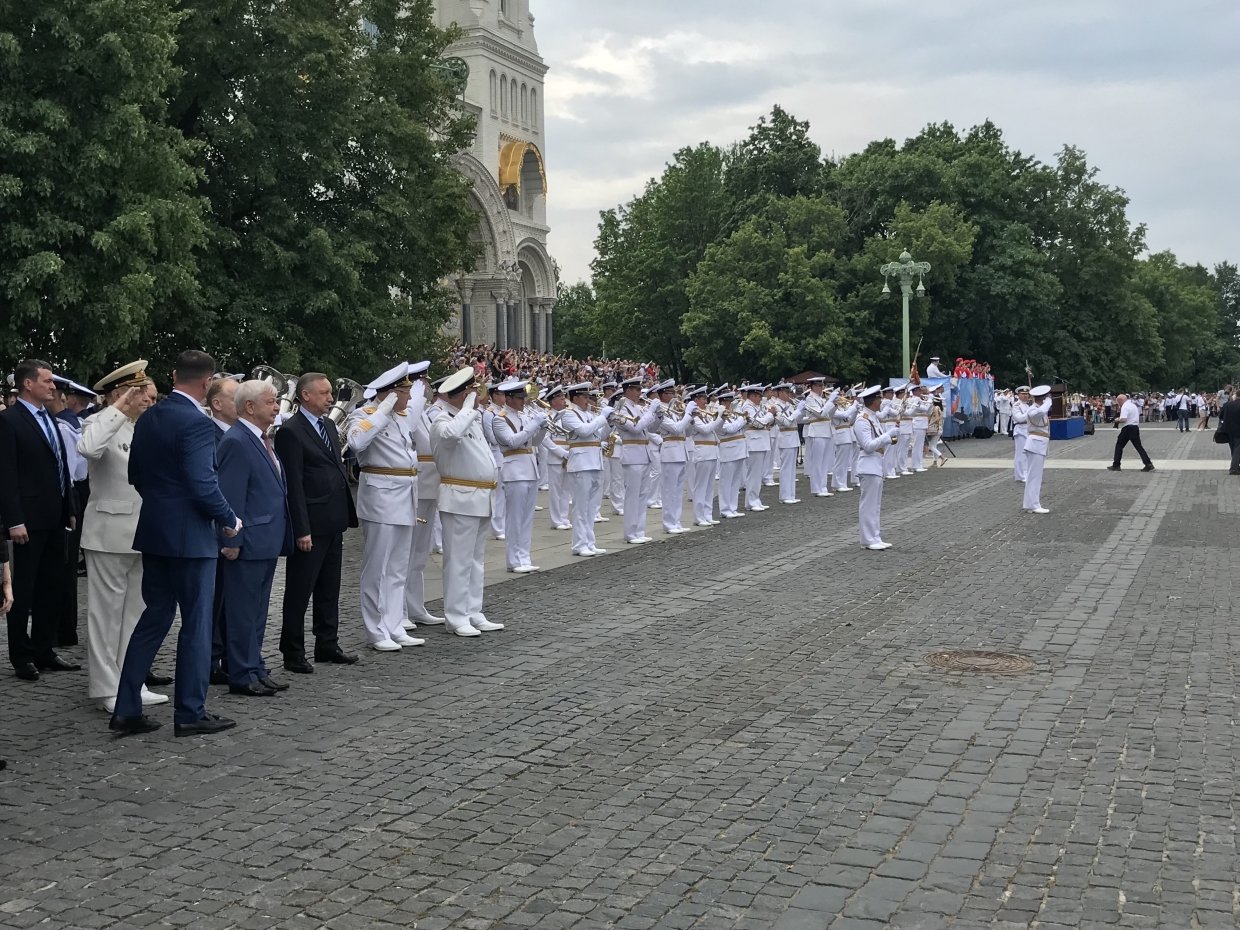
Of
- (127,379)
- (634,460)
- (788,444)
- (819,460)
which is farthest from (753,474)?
(127,379)

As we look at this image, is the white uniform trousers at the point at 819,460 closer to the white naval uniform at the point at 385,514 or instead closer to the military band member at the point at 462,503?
the military band member at the point at 462,503

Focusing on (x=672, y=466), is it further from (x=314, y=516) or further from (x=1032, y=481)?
(x=314, y=516)

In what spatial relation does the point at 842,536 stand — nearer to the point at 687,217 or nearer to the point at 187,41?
the point at 187,41

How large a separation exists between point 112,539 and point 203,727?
1.39 m

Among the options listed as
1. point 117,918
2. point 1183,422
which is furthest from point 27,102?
point 1183,422

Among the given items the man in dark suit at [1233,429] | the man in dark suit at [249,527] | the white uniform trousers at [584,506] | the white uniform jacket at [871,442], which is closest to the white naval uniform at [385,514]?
the man in dark suit at [249,527]

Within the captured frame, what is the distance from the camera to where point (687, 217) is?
2542 inches

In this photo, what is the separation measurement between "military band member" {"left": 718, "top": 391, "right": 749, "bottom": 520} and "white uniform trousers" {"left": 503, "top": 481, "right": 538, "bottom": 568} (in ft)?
21.4

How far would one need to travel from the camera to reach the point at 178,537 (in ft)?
24.7

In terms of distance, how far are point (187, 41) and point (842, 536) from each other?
16.4m

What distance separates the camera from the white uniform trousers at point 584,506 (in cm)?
1638

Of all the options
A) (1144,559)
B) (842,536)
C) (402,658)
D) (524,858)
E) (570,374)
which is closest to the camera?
(524,858)

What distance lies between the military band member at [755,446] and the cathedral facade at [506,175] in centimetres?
4097

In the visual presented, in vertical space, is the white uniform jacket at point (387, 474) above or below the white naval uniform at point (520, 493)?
above
